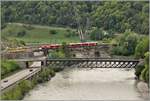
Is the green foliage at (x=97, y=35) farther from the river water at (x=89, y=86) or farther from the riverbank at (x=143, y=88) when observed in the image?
the riverbank at (x=143, y=88)

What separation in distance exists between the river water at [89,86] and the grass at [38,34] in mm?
24605

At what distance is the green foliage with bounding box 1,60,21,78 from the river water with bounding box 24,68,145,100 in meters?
3.77

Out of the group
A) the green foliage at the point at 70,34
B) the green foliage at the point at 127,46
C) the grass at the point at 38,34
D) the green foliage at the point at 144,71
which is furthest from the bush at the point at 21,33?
the green foliage at the point at 144,71

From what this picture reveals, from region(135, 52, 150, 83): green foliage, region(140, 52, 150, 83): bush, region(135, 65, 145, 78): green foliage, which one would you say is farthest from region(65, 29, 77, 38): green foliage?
region(140, 52, 150, 83): bush

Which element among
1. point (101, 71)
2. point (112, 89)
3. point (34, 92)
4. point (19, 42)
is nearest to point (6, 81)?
point (34, 92)

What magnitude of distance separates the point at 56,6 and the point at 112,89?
48.8m

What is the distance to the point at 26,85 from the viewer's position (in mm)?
44906

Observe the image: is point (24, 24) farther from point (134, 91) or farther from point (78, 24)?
point (134, 91)

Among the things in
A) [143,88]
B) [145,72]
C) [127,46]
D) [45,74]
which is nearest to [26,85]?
[45,74]

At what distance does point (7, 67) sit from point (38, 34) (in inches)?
1198

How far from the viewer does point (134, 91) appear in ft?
145

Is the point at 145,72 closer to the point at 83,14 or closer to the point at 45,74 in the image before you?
the point at 45,74

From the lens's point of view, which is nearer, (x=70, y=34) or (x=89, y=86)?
(x=89, y=86)

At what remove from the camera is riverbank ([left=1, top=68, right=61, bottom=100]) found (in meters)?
39.8
